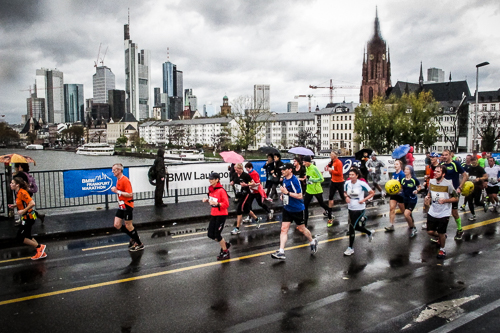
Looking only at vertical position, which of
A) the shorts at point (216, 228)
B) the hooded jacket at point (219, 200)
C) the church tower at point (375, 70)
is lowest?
the shorts at point (216, 228)

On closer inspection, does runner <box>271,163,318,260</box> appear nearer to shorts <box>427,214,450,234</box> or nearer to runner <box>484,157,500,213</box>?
shorts <box>427,214,450,234</box>

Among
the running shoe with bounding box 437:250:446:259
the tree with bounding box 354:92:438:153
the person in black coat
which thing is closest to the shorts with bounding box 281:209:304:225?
the running shoe with bounding box 437:250:446:259

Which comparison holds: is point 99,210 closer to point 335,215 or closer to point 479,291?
point 335,215

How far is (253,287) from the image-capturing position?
6441 mm

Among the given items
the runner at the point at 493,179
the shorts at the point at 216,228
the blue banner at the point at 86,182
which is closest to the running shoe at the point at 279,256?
the shorts at the point at 216,228

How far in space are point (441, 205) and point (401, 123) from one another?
55055mm

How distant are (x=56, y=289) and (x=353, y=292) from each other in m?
4.69

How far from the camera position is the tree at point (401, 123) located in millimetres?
59500

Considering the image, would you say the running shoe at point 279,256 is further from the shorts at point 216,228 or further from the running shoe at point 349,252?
the running shoe at point 349,252

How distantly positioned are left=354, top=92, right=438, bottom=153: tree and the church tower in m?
96.7

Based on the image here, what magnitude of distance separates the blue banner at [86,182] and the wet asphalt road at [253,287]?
381 cm

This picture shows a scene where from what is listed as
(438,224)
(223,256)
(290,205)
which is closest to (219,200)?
(223,256)

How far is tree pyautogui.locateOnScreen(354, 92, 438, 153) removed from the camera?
2343 inches

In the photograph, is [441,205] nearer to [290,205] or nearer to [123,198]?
[290,205]
